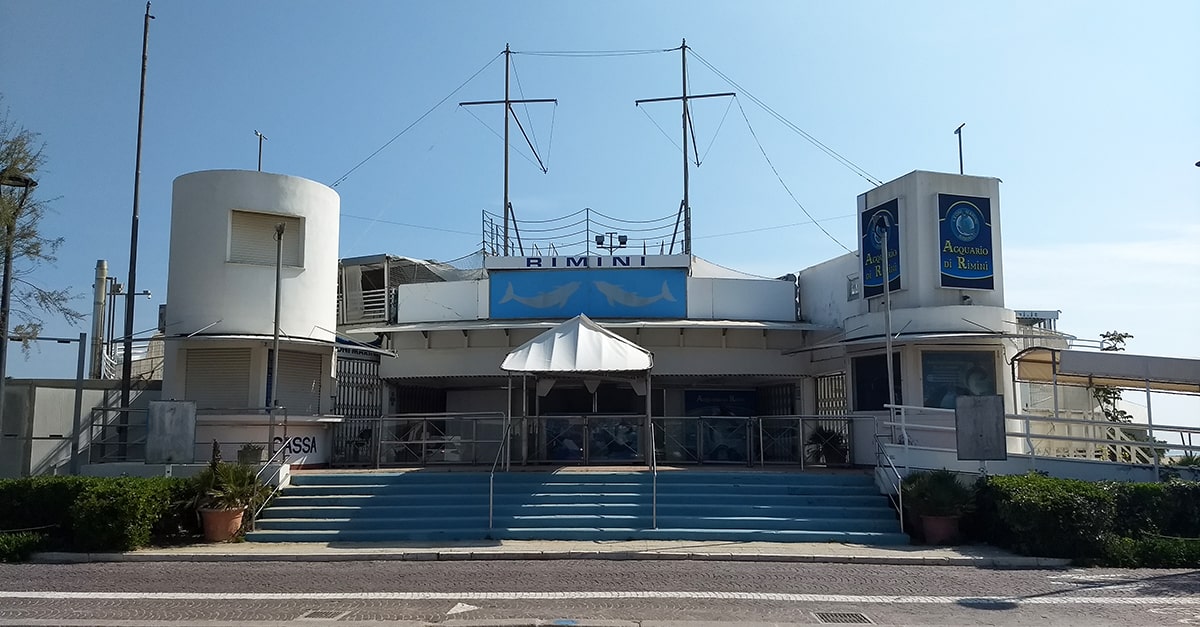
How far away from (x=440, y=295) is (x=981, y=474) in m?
14.5

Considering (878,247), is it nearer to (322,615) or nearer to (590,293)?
(590,293)

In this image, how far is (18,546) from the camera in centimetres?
1388

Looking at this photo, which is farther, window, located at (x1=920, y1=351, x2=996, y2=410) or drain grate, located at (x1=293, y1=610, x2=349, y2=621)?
window, located at (x1=920, y1=351, x2=996, y2=410)

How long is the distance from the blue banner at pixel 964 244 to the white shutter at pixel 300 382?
14642 mm

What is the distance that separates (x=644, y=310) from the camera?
927 inches

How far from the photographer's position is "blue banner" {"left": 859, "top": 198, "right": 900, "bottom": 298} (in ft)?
68.7

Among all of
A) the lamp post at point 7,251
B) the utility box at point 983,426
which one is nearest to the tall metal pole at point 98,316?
the lamp post at point 7,251

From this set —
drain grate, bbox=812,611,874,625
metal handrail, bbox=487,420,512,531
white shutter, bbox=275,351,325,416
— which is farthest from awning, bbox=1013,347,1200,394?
white shutter, bbox=275,351,325,416

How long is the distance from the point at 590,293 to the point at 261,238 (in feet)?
26.8

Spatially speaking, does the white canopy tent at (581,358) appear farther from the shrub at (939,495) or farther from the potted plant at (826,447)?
the shrub at (939,495)

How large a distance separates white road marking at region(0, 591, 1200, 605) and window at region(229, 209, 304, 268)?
34.4 ft

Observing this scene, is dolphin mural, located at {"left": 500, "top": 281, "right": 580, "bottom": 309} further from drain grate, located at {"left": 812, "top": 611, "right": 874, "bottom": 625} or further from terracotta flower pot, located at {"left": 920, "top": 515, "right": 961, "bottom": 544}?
drain grate, located at {"left": 812, "top": 611, "right": 874, "bottom": 625}

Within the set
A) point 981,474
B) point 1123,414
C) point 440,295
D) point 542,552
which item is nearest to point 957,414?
point 981,474

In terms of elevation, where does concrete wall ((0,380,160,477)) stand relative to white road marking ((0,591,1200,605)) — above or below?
above
